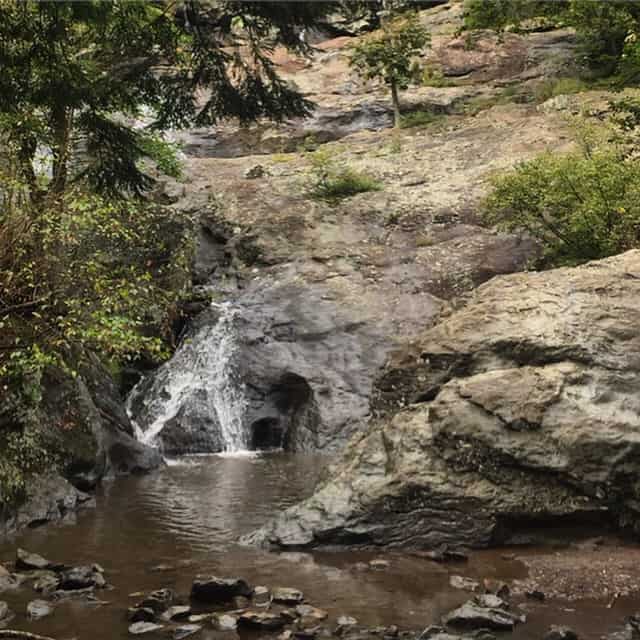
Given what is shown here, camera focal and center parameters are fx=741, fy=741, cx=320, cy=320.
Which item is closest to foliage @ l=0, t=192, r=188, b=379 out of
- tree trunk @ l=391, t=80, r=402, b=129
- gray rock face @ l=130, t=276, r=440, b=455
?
gray rock face @ l=130, t=276, r=440, b=455

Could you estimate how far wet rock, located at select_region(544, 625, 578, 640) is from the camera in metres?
5.39

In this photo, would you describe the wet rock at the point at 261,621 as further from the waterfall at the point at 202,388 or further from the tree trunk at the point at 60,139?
the waterfall at the point at 202,388

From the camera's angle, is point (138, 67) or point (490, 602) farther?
point (138, 67)

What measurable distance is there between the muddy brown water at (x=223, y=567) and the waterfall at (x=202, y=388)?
18.9 ft

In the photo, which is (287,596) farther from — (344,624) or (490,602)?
(490,602)

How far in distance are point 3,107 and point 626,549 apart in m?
7.17

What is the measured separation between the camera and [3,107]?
5.93m

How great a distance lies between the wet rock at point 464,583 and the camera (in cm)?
658

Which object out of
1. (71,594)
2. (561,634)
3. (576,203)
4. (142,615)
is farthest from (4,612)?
(576,203)

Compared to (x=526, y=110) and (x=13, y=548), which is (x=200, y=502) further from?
(x=526, y=110)

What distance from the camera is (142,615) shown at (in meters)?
5.88

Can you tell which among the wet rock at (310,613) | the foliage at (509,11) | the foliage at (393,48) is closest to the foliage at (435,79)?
the foliage at (509,11)

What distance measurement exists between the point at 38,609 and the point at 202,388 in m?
12.2

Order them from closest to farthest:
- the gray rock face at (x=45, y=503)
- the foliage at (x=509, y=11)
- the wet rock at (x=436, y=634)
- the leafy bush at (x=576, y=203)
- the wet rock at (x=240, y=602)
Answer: the wet rock at (x=436, y=634) < the wet rock at (x=240, y=602) < the gray rock face at (x=45, y=503) < the leafy bush at (x=576, y=203) < the foliage at (x=509, y=11)
